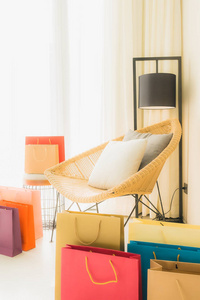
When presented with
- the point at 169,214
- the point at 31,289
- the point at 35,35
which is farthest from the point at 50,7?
the point at 31,289

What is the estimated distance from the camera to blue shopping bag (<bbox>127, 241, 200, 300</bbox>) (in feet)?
3.16

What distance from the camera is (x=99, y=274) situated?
1.00 meters

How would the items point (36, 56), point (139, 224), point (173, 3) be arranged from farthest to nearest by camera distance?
point (36, 56) < point (173, 3) < point (139, 224)

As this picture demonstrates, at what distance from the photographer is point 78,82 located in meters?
2.79

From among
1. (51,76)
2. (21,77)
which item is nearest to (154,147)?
(51,76)

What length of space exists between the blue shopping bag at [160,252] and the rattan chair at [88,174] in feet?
1.57

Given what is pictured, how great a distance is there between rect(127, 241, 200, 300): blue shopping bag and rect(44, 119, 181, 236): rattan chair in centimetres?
48

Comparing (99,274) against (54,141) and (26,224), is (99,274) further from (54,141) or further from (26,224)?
(54,141)

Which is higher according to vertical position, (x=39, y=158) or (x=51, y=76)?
(x=51, y=76)

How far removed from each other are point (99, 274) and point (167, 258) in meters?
0.26

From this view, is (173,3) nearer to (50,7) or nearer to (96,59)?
(96,59)

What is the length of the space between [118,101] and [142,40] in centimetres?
61

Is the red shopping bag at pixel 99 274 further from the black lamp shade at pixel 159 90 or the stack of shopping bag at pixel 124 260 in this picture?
the black lamp shade at pixel 159 90

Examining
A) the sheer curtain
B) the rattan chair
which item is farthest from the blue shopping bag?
the sheer curtain
